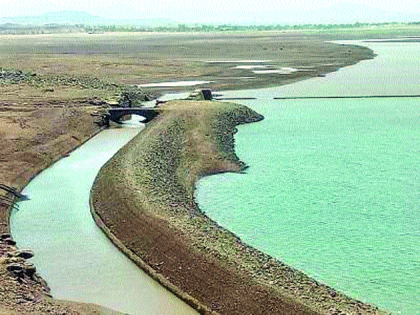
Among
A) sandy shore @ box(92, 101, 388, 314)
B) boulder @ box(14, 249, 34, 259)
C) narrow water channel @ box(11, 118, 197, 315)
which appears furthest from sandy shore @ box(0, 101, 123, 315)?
sandy shore @ box(92, 101, 388, 314)

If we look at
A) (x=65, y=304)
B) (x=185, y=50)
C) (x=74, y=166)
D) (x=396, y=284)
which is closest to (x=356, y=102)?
(x=74, y=166)

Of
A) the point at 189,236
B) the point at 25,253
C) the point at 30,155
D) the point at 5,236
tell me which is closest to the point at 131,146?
the point at 30,155

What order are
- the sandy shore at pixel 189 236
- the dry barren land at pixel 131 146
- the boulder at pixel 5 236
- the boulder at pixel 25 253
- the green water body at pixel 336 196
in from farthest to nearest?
1. the boulder at pixel 5 236
2. the boulder at pixel 25 253
3. the green water body at pixel 336 196
4. the dry barren land at pixel 131 146
5. the sandy shore at pixel 189 236

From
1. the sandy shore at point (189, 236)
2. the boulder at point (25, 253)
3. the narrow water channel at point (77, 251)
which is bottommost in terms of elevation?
the narrow water channel at point (77, 251)

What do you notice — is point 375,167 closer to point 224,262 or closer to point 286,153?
point 286,153

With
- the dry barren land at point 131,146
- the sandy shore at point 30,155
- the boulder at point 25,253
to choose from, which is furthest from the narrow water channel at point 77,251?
the sandy shore at point 30,155

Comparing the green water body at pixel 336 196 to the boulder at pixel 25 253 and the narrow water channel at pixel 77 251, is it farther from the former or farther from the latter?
the boulder at pixel 25 253

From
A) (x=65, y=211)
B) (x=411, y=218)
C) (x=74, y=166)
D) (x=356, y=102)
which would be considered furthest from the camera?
(x=356, y=102)
